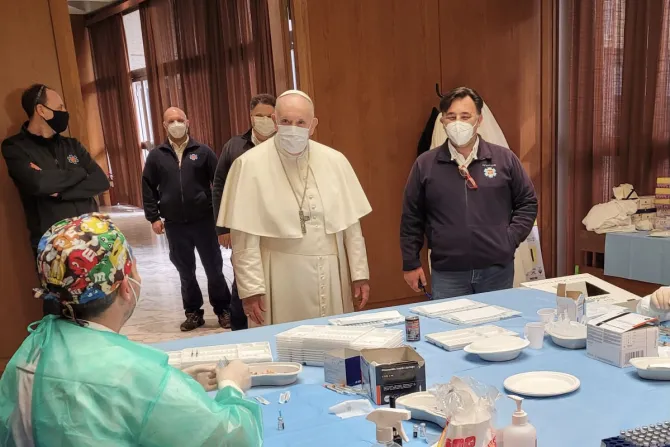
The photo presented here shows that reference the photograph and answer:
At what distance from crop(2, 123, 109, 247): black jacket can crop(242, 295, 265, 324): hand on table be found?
4.66 ft

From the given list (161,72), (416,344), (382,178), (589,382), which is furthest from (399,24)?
(161,72)

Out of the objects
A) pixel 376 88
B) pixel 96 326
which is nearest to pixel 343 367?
pixel 96 326

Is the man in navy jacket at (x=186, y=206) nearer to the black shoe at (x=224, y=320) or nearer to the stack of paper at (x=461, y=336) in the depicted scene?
the black shoe at (x=224, y=320)

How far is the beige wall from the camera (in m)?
3.49

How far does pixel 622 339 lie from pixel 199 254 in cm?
337

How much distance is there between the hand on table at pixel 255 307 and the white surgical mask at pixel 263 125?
1.40 meters

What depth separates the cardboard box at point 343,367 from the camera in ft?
5.10

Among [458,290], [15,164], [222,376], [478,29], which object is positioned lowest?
[458,290]

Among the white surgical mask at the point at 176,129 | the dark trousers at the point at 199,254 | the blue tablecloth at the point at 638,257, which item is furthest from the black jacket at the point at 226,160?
the blue tablecloth at the point at 638,257

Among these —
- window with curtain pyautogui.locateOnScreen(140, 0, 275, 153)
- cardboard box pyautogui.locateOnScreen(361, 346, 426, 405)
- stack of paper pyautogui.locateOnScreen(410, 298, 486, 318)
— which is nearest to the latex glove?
cardboard box pyautogui.locateOnScreen(361, 346, 426, 405)

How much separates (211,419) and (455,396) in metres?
0.47

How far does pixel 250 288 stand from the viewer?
8.18ft

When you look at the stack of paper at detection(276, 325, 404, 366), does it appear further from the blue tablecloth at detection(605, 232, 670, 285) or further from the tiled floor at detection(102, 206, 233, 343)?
the blue tablecloth at detection(605, 232, 670, 285)

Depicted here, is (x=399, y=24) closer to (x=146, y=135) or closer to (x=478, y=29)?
(x=478, y=29)
